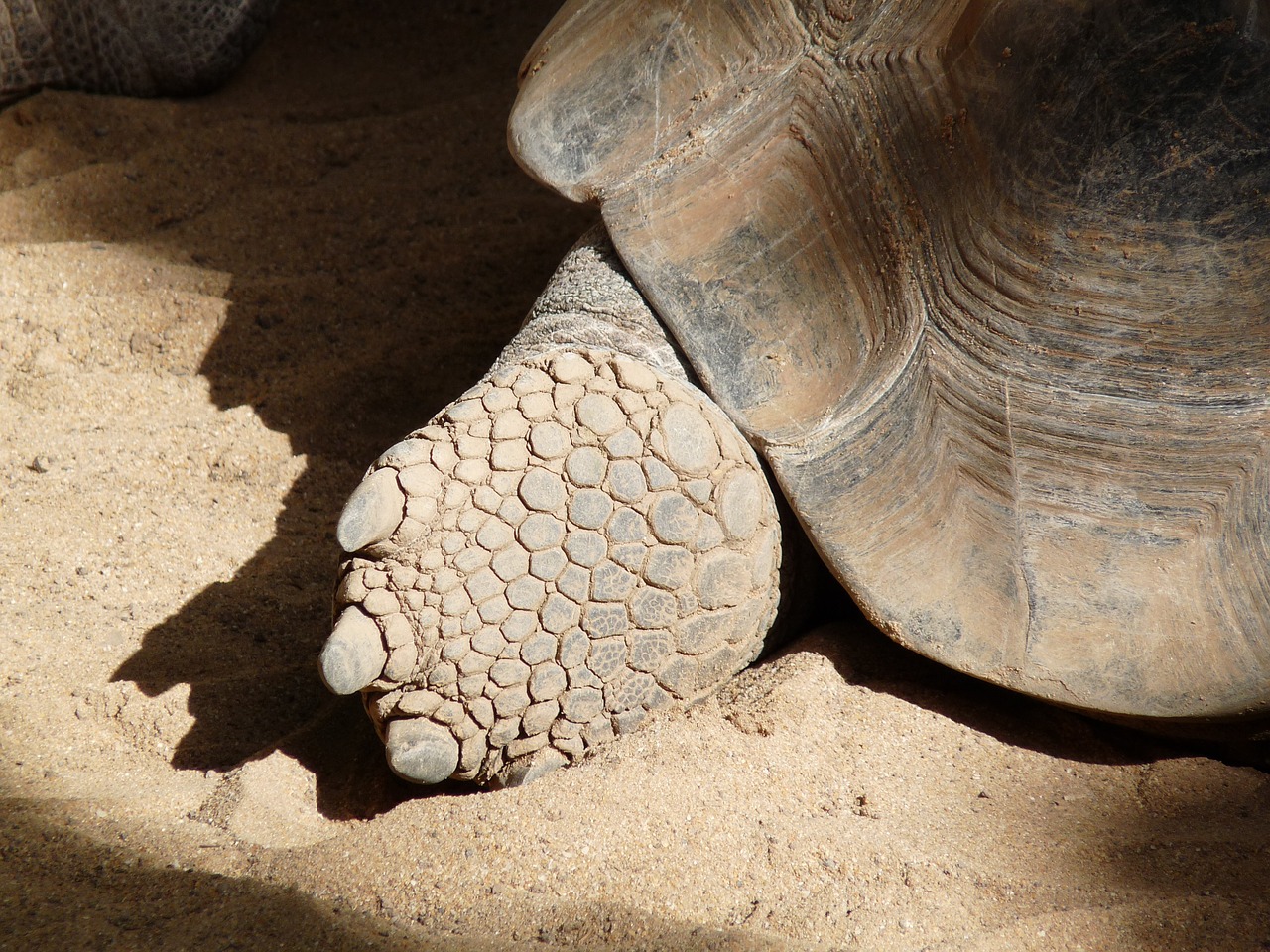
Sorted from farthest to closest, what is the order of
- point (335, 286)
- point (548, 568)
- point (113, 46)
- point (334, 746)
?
point (113, 46), point (335, 286), point (334, 746), point (548, 568)

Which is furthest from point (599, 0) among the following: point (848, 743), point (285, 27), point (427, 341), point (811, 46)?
point (285, 27)

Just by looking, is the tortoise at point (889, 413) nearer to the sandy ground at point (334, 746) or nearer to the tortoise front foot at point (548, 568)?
the tortoise front foot at point (548, 568)

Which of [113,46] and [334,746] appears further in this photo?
[113,46]

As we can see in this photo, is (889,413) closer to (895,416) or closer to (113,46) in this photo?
(895,416)

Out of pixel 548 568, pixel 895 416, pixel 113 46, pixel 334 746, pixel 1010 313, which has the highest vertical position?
pixel 1010 313

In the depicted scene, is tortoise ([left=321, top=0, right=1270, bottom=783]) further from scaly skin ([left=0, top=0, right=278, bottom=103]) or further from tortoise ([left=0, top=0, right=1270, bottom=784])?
scaly skin ([left=0, top=0, right=278, bottom=103])

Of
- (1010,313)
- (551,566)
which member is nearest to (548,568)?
(551,566)

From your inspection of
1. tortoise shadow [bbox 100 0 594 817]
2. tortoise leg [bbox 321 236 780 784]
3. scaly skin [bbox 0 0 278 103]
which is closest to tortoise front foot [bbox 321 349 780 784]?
A: tortoise leg [bbox 321 236 780 784]
